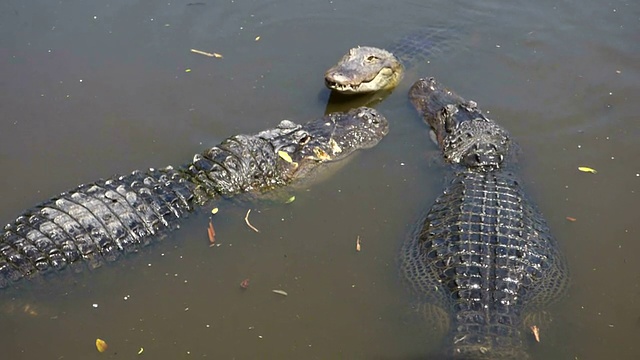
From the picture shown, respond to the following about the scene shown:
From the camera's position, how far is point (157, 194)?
562 centimetres

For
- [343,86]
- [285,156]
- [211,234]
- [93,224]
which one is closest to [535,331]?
[211,234]

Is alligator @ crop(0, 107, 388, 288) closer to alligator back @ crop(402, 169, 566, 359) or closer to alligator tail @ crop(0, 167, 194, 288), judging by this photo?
alligator tail @ crop(0, 167, 194, 288)

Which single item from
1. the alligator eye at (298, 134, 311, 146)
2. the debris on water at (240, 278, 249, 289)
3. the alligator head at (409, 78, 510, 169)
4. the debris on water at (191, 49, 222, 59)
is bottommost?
the debris on water at (240, 278, 249, 289)

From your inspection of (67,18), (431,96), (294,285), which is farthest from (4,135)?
(431,96)

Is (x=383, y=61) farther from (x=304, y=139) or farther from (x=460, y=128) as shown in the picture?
(x=304, y=139)

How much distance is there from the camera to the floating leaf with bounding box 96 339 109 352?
15.5 feet

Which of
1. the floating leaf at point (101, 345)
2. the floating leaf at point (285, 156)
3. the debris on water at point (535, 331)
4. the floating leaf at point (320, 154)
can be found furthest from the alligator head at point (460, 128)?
the floating leaf at point (101, 345)

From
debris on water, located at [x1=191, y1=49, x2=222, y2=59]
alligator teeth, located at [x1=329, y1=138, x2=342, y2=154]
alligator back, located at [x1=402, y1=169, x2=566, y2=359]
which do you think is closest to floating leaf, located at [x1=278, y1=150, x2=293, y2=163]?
alligator teeth, located at [x1=329, y1=138, x2=342, y2=154]

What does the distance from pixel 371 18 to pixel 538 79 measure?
7.48ft

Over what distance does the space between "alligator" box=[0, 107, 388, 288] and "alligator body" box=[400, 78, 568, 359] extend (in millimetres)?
1297

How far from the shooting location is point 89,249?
5141 mm

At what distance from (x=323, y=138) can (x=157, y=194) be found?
72.6 inches

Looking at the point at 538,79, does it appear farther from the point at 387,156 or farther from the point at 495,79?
the point at 387,156

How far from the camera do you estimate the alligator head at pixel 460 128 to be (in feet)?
21.0
